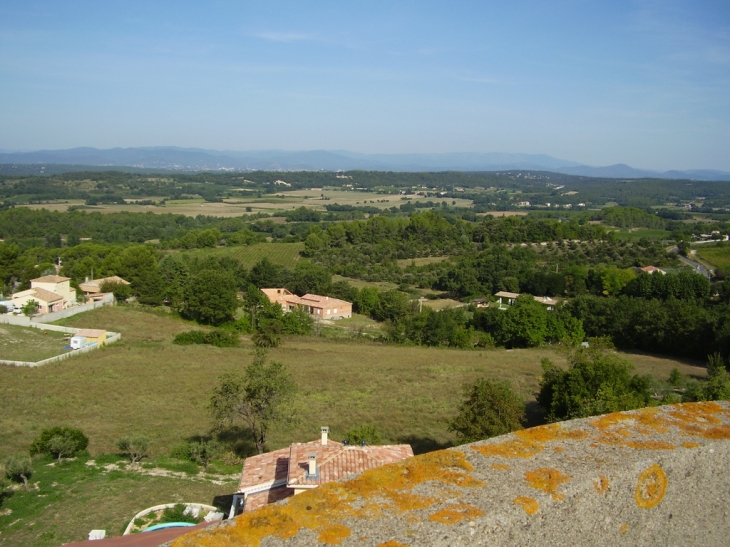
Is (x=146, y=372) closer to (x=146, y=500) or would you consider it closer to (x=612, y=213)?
(x=146, y=500)

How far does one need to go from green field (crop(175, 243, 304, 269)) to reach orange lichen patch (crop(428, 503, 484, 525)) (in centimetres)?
5725

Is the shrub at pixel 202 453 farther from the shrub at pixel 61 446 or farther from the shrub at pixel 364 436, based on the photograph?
the shrub at pixel 364 436

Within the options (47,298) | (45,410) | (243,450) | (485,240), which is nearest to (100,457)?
(243,450)

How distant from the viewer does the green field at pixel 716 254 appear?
57.8 m

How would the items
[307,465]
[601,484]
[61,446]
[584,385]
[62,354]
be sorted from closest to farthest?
1. [601,484]
2. [307,465]
3. [61,446]
4. [584,385]
5. [62,354]

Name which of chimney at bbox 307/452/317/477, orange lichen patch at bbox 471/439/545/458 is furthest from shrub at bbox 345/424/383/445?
orange lichen patch at bbox 471/439/545/458

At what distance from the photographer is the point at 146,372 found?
75.0 feet

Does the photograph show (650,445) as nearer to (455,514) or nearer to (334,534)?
(455,514)

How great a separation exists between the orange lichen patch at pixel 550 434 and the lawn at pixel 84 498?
8164mm

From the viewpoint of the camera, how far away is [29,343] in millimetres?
26422

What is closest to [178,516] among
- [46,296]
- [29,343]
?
[29,343]

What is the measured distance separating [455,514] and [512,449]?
27.7 inches

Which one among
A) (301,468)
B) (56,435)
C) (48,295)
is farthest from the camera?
(48,295)

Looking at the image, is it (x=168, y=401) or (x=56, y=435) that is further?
(x=168, y=401)
